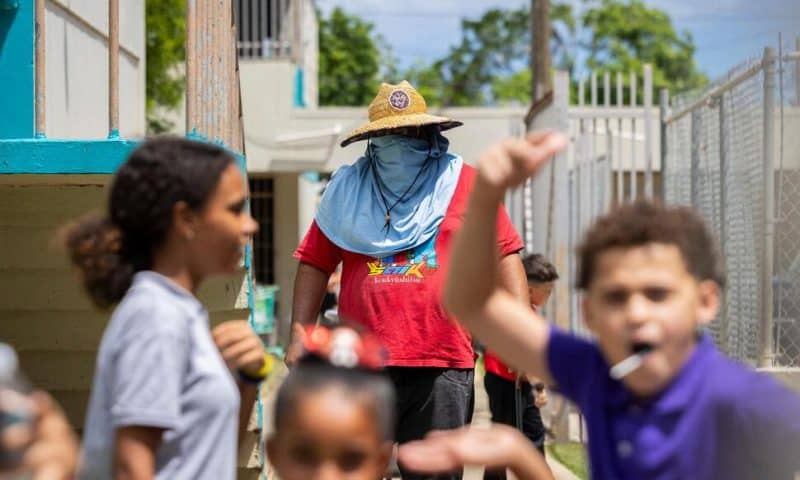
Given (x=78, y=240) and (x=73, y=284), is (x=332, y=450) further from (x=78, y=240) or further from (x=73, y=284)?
(x=73, y=284)

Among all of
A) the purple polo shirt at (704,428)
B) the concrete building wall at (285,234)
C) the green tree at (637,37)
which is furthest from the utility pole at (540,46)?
the green tree at (637,37)

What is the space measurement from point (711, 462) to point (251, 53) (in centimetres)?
1968

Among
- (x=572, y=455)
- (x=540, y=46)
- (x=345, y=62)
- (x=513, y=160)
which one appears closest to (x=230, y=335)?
(x=513, y=160)

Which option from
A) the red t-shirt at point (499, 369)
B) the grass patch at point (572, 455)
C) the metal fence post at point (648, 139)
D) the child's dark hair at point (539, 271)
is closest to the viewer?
the red t-shirt at point (499, 369)

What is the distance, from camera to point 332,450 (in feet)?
9.17

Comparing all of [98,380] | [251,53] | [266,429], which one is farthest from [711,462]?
[251,53]

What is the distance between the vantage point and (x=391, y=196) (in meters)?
5.18

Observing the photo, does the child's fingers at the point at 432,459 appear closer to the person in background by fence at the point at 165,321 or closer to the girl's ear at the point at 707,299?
the person in background by fence at the point at 165,321

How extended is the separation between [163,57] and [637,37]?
3365 cm

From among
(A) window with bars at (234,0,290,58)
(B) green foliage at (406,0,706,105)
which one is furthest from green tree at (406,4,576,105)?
(A) window with bars at (234,0,290,58)

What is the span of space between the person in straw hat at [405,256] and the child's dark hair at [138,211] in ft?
6.13

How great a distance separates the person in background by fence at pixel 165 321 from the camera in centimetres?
258

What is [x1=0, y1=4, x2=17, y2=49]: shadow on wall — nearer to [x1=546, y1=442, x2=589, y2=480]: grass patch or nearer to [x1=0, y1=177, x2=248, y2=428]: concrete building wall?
[x1=0, y1=177, x2=248, y2=428]: concrete building wall

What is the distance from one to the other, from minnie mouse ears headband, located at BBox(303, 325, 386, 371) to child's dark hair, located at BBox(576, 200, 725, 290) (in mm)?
521
